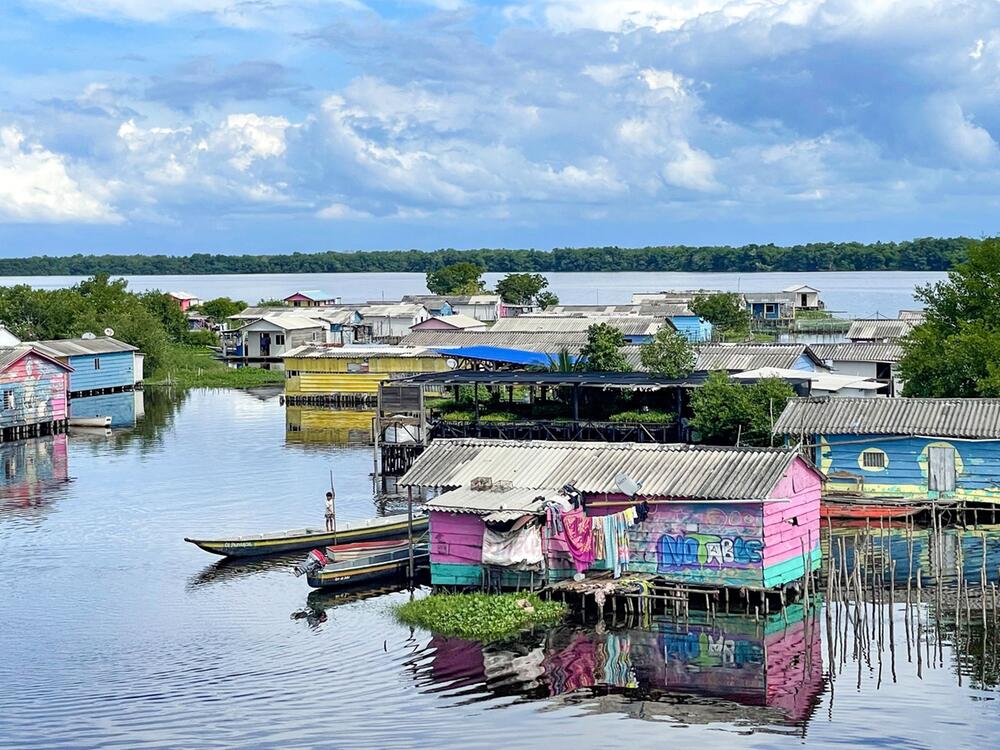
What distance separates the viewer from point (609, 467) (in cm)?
2912

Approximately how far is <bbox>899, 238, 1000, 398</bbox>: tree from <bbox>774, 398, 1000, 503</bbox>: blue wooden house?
4.32 metres

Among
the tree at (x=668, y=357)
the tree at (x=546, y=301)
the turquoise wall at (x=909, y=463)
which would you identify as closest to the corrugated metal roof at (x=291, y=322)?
the tree at (x=546, y=301)

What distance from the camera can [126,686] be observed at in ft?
80.4

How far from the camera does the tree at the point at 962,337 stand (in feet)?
136

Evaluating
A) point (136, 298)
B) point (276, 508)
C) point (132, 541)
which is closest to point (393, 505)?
point (276, 508)

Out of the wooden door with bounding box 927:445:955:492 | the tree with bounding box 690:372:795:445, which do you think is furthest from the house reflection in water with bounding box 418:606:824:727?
the tree with bounding box 690:372:795:445

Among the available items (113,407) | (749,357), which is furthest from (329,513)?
(113,407)

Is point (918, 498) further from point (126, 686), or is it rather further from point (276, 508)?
point (126, 686)

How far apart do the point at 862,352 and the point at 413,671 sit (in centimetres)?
4220

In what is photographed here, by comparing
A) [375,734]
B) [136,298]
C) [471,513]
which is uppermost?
[136,298]

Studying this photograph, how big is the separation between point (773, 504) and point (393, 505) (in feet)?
56.7

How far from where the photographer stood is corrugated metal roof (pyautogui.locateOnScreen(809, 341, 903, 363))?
61.2 meters

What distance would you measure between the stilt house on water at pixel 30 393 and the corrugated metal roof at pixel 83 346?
4.99 metres

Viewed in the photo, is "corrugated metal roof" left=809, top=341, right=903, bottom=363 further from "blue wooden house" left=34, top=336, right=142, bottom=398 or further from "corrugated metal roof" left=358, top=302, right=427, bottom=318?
"corrugated metal roof" left=358, top=302, right=427, bottom=318
